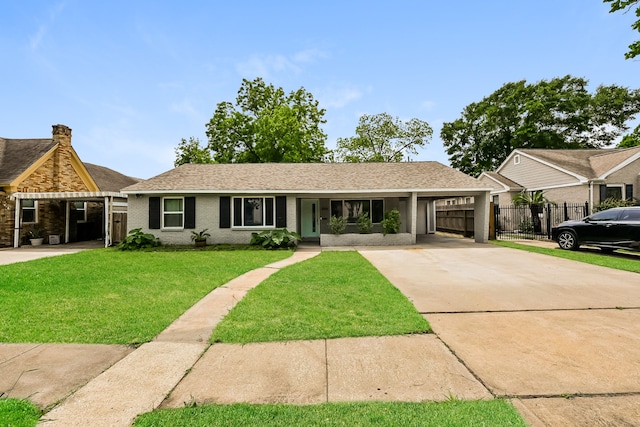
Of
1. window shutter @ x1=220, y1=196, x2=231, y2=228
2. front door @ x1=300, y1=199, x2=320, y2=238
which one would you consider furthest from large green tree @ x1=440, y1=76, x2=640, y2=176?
Result: window shutter @ x1=220, y1=196, x2=231, y2=228

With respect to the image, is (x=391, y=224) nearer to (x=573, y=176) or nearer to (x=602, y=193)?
(x=573, y=176)

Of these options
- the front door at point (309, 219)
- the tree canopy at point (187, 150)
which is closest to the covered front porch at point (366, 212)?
the front door at point (309, 219)

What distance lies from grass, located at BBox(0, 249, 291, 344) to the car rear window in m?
12.3

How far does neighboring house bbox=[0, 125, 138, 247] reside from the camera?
49.5ft

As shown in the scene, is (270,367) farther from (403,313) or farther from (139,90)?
(139,90)

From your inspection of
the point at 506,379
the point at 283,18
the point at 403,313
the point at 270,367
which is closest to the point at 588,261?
the point at 403,313

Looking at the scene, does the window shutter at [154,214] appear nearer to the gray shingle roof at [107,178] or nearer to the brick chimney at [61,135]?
the brick chimney at [61,135]

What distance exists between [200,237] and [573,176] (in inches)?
827

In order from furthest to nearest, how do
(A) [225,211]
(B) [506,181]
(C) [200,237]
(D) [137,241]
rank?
(B) [506,181], (A) [225,211], (C) [200,237], (D) [137,241]

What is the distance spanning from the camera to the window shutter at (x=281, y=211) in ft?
48.5

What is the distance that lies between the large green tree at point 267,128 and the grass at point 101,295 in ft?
71.3

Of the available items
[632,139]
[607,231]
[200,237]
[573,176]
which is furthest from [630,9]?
[632,139]

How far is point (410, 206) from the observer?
15539 millimetres

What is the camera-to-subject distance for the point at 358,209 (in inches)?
680
